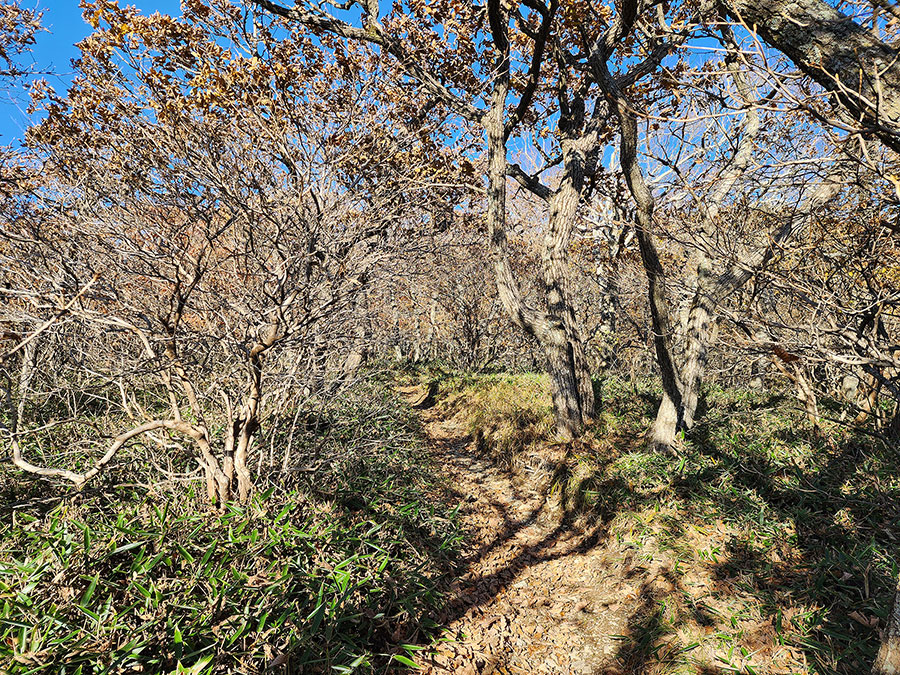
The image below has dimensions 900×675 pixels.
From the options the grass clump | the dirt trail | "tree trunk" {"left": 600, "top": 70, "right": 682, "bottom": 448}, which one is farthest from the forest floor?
"tree trunk" {"left": 600, "top": 70, "right": 682, "bottom": 448}

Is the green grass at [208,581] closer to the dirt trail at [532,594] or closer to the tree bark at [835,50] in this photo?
the dirt trail at [532,594]

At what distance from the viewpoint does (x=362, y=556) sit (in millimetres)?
3727

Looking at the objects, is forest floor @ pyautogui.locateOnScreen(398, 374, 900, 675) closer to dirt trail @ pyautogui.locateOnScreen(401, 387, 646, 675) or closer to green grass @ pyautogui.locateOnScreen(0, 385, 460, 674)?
dirt trail @ pyautogui.locateOnScreen(401, 387, 646, 675)

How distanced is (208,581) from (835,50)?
471cm

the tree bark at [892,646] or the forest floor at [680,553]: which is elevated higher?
the tree bark at [892,646]

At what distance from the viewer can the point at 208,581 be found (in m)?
2.91

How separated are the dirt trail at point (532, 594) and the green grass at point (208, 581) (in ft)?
1.12

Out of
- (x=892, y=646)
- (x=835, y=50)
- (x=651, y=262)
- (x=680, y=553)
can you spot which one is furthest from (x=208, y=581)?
(x=651, y=262)

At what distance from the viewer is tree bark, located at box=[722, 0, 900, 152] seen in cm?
182

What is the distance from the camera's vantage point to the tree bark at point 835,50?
1823 mm

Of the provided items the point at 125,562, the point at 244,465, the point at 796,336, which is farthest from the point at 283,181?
the point at 796,336

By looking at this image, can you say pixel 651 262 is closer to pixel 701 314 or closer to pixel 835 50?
pixel 701 314

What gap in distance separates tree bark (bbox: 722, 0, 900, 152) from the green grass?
4.19 meters

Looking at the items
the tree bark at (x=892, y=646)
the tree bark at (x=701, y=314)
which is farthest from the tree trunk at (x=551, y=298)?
the tree bark at (x=892, y=646)
